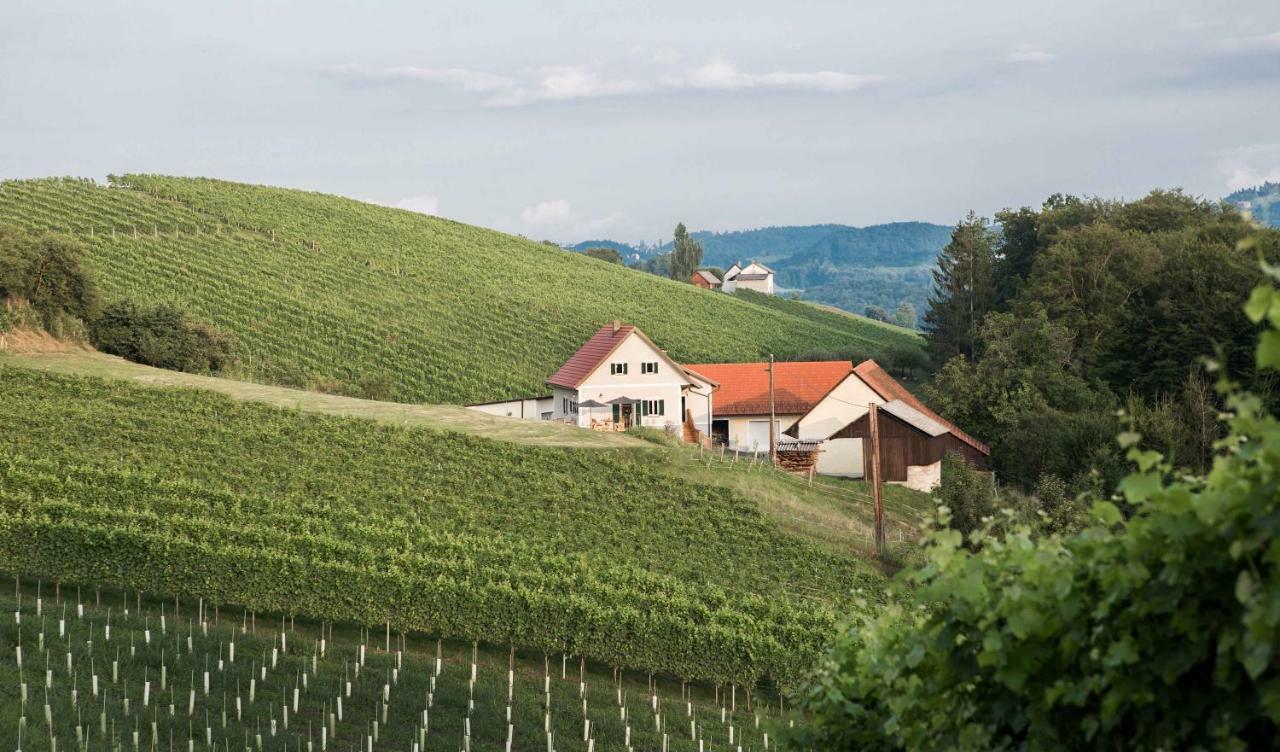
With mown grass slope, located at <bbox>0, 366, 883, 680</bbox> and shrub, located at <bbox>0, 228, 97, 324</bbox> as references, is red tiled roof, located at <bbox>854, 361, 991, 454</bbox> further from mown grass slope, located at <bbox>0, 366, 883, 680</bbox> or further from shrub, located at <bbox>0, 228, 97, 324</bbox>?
shrub, located at <bbox>0, 228, 97, 324</bbox>

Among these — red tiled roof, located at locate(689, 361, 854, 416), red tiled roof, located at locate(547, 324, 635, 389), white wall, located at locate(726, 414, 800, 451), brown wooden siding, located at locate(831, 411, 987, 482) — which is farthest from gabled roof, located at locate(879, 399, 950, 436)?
red tiled roof, located at locate(547, 324, 635, 389)

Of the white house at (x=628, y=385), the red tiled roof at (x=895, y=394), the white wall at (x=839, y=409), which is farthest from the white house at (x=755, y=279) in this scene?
the white wall at (x=839, y=409)

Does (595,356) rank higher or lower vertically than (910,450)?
higher

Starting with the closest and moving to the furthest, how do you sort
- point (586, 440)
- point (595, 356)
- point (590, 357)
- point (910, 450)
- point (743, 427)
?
point (586, 440) < point (910, 450) < point (595, 356) < point (590, 357) < point (743, 427)

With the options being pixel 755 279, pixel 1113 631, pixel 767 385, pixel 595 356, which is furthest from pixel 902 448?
pixel 755 279

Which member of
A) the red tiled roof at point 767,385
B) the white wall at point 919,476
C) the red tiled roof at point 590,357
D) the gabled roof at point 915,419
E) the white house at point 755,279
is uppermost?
the white house at point 755,279

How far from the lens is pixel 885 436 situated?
5288 centimetres

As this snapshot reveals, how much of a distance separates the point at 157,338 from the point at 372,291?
2629 cm

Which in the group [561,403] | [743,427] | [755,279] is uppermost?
[755,279]

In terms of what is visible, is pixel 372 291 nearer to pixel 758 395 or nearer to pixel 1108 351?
pixel 758 395

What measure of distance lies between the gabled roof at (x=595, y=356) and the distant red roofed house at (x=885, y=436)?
737cm

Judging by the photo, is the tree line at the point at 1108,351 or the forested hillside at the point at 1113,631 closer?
the forested hillside at the point at 1113,631

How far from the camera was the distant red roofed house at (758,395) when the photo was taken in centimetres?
6397

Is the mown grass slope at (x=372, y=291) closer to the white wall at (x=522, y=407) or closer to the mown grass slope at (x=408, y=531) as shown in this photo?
the white wall at (x=522, y=407)
